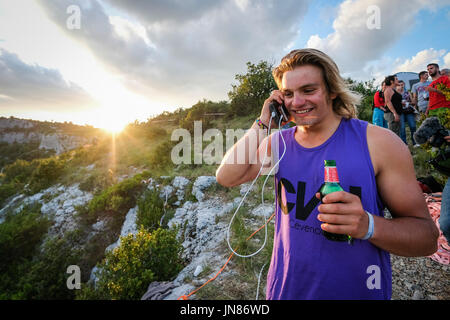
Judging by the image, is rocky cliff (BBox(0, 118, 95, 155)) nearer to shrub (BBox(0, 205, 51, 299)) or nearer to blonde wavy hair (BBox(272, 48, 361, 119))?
shrub (BBox(0, 205, 51, 299))

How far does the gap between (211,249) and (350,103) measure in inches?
144

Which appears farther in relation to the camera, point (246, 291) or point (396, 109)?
point (396, 109)

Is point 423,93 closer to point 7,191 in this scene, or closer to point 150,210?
point 150,210

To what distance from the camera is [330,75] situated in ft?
4.86

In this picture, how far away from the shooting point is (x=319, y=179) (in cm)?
127

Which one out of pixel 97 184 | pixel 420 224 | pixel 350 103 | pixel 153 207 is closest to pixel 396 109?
pixel 350 103

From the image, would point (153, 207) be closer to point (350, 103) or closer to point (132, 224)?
point (132, 224)

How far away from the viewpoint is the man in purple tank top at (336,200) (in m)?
1.06

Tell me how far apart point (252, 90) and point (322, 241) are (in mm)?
18192

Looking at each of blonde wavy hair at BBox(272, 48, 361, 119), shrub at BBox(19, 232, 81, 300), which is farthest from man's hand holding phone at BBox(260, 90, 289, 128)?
shrub at BBox(19, 232, 81, 300)

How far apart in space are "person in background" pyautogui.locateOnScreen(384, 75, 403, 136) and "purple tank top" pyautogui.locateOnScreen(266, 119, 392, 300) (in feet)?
20.8

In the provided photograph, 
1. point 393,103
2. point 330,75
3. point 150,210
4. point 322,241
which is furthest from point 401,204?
point 393,103

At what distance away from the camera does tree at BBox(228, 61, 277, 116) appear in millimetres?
17250
